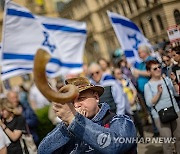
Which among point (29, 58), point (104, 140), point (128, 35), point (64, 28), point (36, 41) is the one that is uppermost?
point (64, 28)

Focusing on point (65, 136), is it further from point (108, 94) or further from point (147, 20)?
point (147, 20)

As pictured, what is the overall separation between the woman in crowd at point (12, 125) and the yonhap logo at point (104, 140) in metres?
2.54

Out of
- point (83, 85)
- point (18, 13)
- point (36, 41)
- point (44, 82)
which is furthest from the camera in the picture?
point (36, 41)

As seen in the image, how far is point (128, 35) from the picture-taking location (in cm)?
641

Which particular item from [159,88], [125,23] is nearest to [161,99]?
[159,88]

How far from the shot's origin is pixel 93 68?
16.5ft

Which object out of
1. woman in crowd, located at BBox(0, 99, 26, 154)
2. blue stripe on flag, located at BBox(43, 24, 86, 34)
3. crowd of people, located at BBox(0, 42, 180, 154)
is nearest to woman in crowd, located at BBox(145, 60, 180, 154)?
crowd of people, located at BBox(0, 42, 180, 154)

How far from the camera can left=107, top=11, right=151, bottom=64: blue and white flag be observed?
20.2ft

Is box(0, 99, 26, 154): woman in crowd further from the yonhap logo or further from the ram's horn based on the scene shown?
the ram's horn

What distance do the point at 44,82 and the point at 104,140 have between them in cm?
48

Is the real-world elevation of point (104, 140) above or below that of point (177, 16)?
below

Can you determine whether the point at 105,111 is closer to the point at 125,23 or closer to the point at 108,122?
the point at 108,122

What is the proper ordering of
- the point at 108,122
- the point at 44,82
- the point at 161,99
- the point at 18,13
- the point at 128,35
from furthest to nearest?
the point at 18,13
the point at 128,35
the point at 161,99
the point at 108,122
the point at 44,82

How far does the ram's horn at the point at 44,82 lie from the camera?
138 centimetres
